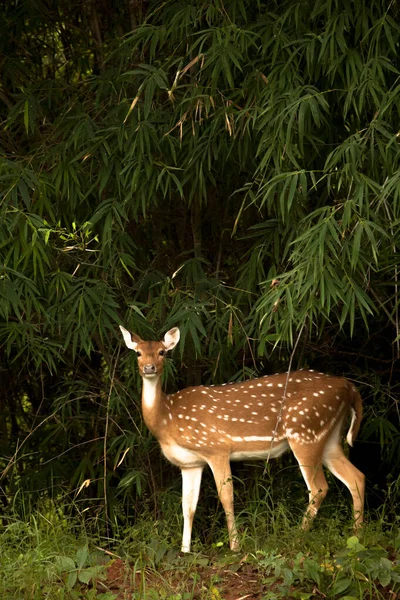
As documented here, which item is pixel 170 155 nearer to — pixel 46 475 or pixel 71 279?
pixel 71 279

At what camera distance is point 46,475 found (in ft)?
24.7

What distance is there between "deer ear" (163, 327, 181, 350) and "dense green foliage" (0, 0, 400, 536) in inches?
3.6

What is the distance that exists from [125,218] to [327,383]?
1.38 m

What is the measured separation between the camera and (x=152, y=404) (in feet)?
21.0

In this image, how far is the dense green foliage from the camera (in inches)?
230

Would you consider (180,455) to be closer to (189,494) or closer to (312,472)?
(189,494)

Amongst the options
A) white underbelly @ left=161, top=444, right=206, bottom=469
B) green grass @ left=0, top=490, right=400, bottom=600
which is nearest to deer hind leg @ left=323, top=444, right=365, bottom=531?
green grass @ left=0, top=490, right=400, bottom=600

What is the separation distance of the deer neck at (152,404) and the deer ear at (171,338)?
192 mm

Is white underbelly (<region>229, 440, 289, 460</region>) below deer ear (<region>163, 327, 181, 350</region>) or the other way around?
below

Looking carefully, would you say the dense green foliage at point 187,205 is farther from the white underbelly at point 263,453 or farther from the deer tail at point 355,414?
the white underbelly at point 263,453

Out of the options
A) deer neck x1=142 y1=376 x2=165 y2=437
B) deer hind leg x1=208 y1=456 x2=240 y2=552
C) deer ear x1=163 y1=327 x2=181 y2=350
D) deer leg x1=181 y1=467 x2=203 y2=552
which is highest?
deer ear x1=163 y1=327 x2=181 y2=350

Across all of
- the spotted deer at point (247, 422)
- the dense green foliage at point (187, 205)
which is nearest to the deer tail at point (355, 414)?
the spotted deer at point (247, 422)

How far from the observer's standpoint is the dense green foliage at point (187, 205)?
19.1 feet

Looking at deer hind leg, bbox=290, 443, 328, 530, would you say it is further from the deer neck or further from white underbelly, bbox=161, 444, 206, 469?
the deer neck
